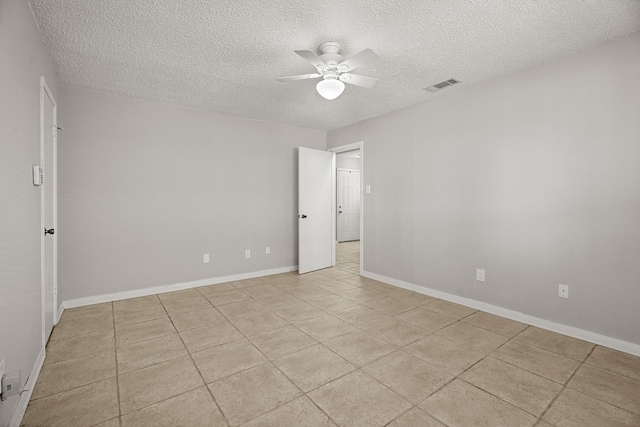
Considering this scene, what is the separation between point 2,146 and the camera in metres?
1.46

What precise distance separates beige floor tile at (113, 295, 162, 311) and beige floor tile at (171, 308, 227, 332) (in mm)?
599

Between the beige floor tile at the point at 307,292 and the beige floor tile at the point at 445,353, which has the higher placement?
the beige floor tile at the point at 307,292

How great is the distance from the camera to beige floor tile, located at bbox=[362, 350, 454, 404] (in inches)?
73.1

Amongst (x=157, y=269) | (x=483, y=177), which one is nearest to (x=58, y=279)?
(x=157, y=269)

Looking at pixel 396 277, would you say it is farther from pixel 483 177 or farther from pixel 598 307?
pixel 598 307

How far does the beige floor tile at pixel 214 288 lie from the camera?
12.8ft

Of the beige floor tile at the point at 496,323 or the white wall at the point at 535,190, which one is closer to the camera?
the white wall at the point at 535,190

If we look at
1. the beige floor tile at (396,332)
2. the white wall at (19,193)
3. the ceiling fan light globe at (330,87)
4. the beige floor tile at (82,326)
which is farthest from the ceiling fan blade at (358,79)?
the beige floor tile at (82,326)

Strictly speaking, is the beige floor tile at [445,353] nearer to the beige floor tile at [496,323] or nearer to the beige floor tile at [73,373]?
the beige floor tile at [496,323]

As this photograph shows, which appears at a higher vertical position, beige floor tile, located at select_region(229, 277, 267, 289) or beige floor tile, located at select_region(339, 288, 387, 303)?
beige floor tile, located at select_region(229, 277, 267, 289)

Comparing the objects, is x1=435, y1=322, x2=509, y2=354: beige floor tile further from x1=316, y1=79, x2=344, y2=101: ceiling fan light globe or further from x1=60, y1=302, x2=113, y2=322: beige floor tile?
x1=60, y1=302, x2=113, y2=322: beige floor tile

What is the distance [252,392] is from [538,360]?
83.6 inches

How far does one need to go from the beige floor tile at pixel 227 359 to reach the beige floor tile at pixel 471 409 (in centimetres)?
124

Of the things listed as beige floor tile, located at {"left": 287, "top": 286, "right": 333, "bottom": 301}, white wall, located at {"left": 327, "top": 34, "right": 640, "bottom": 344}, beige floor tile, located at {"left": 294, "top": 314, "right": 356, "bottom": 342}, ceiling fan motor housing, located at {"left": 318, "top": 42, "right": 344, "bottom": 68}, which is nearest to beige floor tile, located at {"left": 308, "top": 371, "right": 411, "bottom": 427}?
beige floor tile, located at {"left": 294, "top": 314, "right": 356, "bottom": 342}
